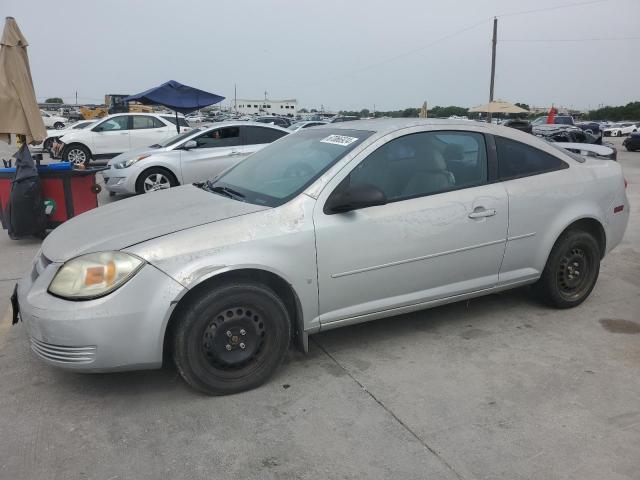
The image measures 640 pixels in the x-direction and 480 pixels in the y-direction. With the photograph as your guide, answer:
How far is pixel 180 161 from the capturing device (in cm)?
932

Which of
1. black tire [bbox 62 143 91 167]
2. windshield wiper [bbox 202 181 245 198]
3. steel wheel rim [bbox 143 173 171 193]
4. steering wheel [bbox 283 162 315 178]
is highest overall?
steering wheel [bbox 283 162 315 178]

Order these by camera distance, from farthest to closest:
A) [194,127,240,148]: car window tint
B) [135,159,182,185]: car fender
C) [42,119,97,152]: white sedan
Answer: [42,119,97,152]: white sedan
[194,127,240,148]: car window tint
[135,159,182,185]: car fender

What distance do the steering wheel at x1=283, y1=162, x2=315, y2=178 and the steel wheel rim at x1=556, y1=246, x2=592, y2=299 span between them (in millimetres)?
2182

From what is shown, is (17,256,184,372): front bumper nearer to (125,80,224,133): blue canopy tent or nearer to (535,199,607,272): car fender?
(535,199,607,272): car fender

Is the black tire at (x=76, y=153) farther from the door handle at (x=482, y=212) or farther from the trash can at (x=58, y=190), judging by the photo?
the door handle at (x=482, y=212)

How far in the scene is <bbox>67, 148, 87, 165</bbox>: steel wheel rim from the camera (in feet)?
46.6

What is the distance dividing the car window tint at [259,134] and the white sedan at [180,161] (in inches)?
3.0

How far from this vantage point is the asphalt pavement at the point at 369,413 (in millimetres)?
2502

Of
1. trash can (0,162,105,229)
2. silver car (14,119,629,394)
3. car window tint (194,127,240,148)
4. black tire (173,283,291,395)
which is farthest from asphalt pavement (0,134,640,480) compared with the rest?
car window tint (194,127,240,148)

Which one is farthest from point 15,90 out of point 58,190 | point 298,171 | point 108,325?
point 108,325

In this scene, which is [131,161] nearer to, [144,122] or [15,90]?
[15,90]

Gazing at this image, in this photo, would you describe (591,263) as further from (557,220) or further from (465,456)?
(465,456)

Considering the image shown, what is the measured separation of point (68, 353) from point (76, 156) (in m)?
13.0

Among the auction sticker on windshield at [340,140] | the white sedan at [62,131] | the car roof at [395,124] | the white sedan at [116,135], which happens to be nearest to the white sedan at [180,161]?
the white sedan at [116,135]
